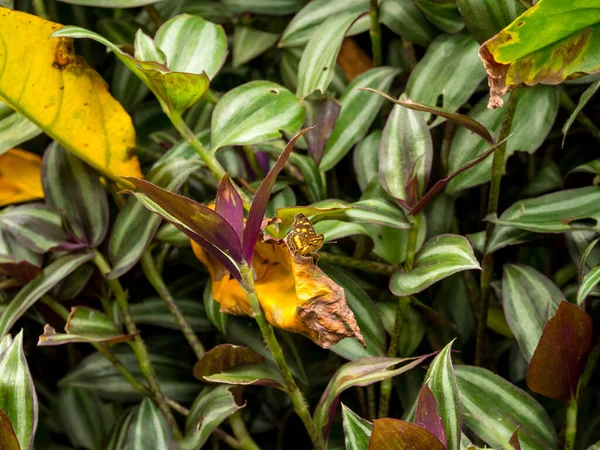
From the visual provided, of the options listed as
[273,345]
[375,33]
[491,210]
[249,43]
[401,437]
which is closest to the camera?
[401,437]

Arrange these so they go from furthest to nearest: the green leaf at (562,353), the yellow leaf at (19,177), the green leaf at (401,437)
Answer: the yellow leaf at (19,177)
the green leaf at (562,353)
the green leaf at (401,437)

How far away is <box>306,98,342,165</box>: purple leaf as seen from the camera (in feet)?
2.42

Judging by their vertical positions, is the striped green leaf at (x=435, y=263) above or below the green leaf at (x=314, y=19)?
below

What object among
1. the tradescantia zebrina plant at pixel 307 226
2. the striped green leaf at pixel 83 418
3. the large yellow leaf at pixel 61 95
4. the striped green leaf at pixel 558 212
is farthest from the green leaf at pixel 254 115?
the striped green leaf at pixel 83 418

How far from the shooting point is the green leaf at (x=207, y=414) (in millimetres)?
654

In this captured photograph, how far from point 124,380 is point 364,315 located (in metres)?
0.28

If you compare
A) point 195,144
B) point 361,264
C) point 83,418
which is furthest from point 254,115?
point 83,418

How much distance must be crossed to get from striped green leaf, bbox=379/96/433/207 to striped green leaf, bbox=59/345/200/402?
0.32 metres

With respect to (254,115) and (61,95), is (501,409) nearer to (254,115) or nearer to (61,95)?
(254,115)

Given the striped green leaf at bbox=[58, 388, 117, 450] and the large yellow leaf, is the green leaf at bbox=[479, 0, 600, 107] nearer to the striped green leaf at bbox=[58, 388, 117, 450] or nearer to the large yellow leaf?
the large yellow leaf

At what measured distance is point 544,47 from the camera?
0.57m

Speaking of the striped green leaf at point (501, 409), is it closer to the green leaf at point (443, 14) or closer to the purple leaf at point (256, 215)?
the purple leaf at point (256, 215)

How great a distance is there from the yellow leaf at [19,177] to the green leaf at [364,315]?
346 mm

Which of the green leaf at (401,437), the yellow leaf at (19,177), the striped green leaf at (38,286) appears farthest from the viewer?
the yellow leaf at (19,177)
